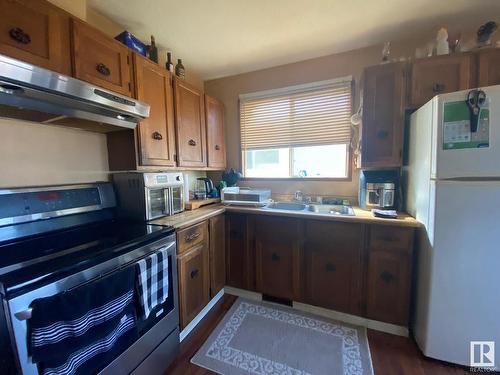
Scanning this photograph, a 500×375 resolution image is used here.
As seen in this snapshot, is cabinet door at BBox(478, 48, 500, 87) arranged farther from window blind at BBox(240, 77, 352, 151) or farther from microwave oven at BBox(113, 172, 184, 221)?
microwave oven at BBox(113, 172, 184, 221)

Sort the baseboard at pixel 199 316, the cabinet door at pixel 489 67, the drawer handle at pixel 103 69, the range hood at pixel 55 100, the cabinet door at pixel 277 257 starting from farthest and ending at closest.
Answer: the cabinet door at pixel 277 257, the baseboard at pixel 199 316, the cabinet door at pixel 489 67, the drawer handle at pixel 103 69, the range hood at pixel 55 100

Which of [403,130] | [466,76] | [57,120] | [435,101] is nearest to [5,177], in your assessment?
[57,120]

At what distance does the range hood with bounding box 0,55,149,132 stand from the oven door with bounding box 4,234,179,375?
31.3 inches

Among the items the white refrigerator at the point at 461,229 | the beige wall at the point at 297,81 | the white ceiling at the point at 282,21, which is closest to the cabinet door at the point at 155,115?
the white ceiling at the point at 282,21

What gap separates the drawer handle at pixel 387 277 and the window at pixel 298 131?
1037 mm

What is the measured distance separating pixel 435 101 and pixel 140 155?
6.52 feet

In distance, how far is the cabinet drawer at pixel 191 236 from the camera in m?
1.55

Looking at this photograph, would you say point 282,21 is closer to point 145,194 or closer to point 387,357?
point 145,194

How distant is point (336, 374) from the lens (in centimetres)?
134

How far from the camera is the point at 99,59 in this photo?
132cm

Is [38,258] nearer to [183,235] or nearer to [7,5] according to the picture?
[183,235]

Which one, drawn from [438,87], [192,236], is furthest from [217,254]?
[438,87]

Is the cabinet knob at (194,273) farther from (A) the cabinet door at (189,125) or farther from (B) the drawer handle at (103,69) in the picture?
(B) the drawer handle at (103,69)

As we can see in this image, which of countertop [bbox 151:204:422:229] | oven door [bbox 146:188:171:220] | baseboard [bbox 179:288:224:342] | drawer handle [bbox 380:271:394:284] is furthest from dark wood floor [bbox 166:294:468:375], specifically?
oven door [bbox 146:188:171:220]
